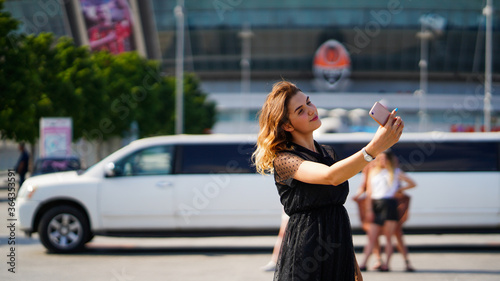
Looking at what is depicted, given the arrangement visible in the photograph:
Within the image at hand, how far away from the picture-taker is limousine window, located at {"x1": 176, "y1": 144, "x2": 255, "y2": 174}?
11.7 meters

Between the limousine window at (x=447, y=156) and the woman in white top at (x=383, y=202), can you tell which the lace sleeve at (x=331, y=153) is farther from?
the limousine window at (x=447, y=156)

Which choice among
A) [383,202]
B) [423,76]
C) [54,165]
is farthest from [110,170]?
[423,76]

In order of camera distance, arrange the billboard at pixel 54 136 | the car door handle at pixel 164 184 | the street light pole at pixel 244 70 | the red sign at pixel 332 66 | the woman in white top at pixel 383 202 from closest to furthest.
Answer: the woman in white top at pixel 383 202
the car door handle at pixel 164 184
the billboard at pixel 54 136
the red sign at pixel 332 66
the street light pole at pixel 244 70

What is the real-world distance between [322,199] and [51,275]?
255 inches

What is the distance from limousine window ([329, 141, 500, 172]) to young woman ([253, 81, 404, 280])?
8254 millimetres

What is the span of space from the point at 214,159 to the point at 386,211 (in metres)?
3.38

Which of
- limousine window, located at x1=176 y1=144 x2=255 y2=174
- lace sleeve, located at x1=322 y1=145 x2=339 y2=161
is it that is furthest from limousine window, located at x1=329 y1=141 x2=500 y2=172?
lace sleeve, located at x1=322 y1=145 x2=339 y2=161

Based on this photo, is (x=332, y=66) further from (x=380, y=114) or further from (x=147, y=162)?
(x=380, y=114)

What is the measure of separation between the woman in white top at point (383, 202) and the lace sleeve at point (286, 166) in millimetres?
6096

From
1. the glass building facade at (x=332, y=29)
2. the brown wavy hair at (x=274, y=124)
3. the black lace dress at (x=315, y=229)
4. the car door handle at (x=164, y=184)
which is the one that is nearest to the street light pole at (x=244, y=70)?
the glass building facade at (x=332, y=29)

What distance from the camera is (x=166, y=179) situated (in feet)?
38.2

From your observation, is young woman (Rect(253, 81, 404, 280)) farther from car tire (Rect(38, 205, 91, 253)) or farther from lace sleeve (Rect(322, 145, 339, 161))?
car tire (Rect(38, 205, 91, 253))

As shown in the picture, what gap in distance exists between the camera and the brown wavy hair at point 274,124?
3.67m

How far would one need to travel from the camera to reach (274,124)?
3.69 metres
